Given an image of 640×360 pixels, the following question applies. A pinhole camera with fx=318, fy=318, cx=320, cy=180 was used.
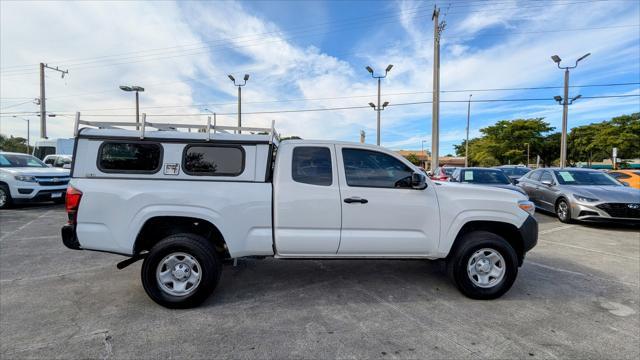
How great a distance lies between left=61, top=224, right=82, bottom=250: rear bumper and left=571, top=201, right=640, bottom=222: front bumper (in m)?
10.0

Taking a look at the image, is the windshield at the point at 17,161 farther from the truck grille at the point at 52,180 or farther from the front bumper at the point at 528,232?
the front bumper at the point at 528,232

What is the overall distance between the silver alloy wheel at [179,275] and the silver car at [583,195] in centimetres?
891

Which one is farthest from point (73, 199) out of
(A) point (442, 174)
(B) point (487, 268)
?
(A) point (442, 174)

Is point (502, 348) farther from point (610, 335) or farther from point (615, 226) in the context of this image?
point (615, 226)

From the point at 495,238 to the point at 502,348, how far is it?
131 cm

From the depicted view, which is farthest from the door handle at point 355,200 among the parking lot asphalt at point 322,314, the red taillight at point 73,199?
the red taillight at point 73,199

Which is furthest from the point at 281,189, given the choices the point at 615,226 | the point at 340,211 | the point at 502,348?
the point at 615,226

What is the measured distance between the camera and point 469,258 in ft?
12.0

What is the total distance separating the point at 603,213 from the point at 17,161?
16.9 meters

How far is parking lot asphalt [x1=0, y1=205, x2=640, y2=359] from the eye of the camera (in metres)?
2.71

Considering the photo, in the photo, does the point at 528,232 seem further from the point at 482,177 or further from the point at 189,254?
the point at 482,177

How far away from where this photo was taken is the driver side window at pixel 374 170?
12.0ft

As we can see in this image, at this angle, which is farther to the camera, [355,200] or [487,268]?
[487,268]

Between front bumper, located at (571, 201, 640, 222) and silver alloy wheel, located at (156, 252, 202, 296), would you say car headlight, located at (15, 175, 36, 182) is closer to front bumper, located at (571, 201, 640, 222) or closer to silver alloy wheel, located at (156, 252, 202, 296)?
silver alloy wheel, located at (156, 252, 202, 296)
